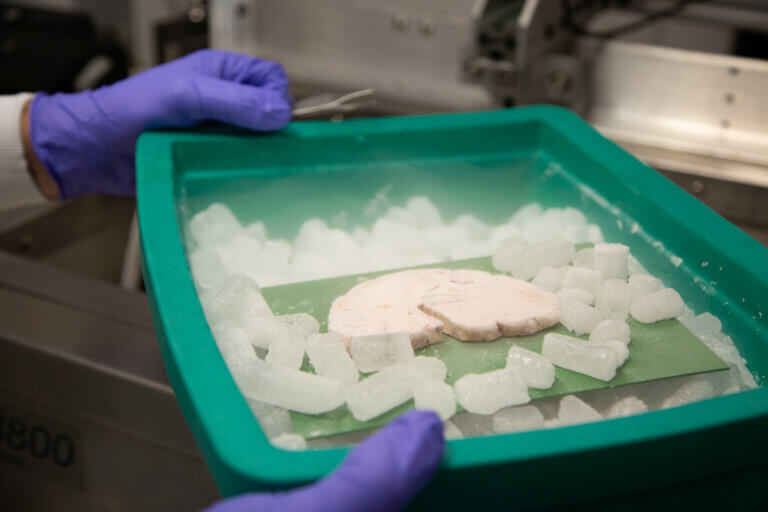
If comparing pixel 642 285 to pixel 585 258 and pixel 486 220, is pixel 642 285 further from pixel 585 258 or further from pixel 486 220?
pixel 486 220

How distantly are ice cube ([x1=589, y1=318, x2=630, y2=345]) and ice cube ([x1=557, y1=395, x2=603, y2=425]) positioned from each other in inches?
4.6

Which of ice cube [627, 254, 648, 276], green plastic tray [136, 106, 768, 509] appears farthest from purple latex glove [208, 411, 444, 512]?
ice cube [627, 254, 648, 276]

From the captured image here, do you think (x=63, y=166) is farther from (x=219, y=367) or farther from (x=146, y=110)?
(x=219, y=367)

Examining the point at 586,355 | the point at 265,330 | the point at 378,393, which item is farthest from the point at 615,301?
the point at 265,330

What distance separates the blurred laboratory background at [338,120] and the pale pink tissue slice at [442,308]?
532 mm

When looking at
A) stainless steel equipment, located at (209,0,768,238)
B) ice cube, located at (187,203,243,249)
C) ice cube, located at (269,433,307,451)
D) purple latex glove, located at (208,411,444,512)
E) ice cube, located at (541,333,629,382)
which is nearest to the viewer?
purple latex glove, located at (208,411,444,512)

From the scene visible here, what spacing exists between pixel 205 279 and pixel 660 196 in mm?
729

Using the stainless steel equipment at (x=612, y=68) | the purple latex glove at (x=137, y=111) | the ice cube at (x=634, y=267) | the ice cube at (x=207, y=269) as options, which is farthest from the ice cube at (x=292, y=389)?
the stainless steel equipment at (x=612, y=68)

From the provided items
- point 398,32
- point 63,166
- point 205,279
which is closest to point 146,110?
point 63,166

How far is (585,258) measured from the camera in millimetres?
1145

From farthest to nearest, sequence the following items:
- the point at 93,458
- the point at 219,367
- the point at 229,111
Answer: the point at 93,458, the point at 229,111, the point at 219,367

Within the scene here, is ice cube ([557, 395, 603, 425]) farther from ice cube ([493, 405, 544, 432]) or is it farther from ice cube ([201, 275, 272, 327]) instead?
ice cube ([201, 275, 272, 327])

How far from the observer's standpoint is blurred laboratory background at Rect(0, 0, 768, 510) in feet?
5.06

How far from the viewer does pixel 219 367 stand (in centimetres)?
81
